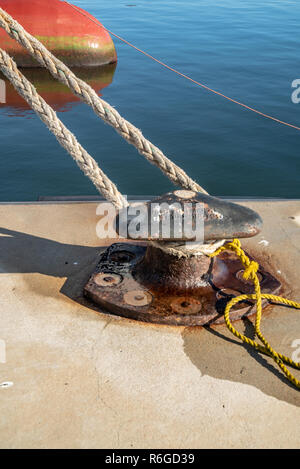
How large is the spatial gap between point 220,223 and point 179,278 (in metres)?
0.44

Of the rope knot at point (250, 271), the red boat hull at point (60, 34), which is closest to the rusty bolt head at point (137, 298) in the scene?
the rope knot at point (250, 271)

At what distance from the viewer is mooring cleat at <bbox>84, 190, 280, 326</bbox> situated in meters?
2.20

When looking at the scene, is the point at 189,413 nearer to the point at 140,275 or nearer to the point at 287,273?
the point at 140,275

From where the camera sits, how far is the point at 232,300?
2.32m

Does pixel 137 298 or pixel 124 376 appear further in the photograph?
pixel 137 298

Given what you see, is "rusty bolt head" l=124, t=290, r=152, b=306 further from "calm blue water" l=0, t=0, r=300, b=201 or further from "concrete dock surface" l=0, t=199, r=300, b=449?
"calm blue water" l=0, t=0, r=300, b=201

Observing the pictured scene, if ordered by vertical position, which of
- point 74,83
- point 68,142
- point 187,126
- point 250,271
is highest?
point 74,83

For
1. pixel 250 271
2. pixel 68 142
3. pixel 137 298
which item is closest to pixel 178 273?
pixel 137 298

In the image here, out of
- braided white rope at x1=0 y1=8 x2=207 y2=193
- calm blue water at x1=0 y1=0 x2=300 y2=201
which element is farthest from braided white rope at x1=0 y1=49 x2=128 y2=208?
calm blue water at x1=0 y1=0 x2=300 y2=201

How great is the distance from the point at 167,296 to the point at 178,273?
14 centimetres

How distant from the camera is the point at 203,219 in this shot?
2.21 m

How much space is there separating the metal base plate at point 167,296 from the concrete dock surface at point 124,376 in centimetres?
5

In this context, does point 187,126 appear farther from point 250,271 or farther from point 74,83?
point 250,271
